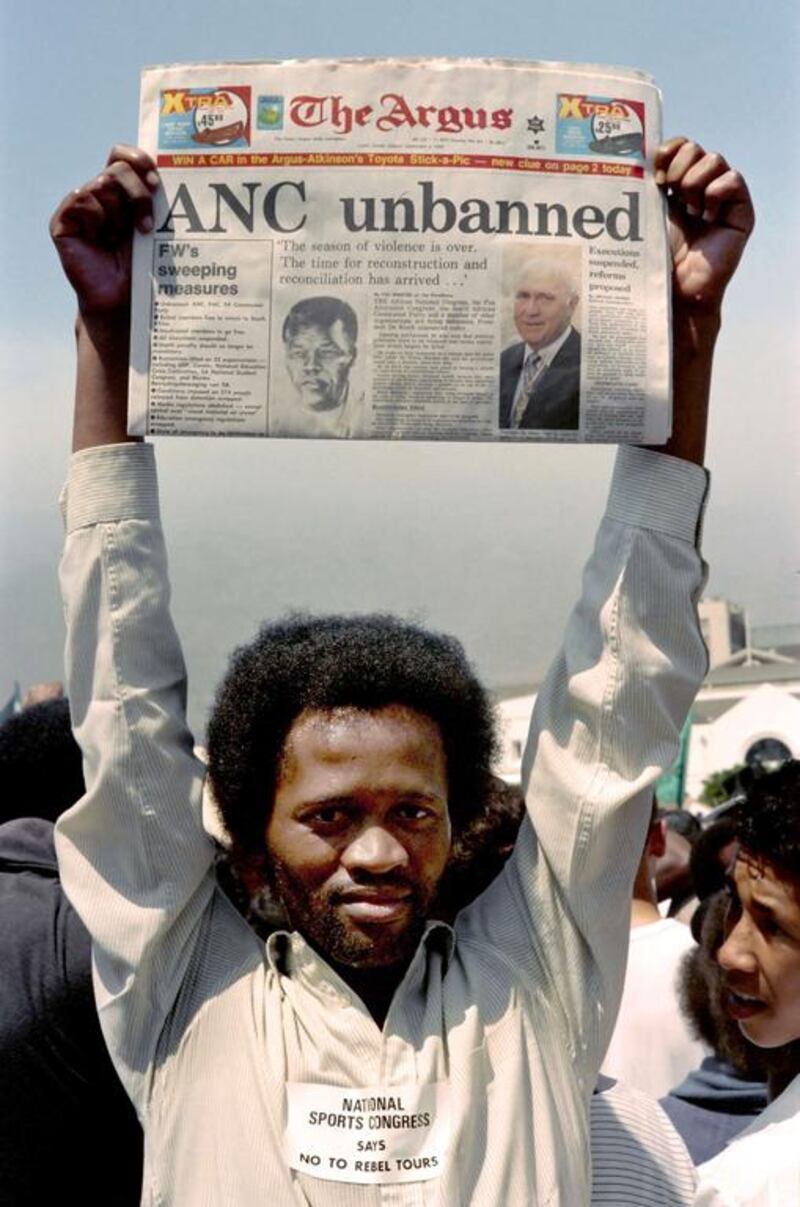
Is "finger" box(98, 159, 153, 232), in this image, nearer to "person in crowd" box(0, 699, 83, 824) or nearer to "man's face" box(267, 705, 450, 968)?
"man's face" box(267, 705, 450, 968)

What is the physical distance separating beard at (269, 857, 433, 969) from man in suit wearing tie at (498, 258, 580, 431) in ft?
2.18

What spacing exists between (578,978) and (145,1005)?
0.59 meters

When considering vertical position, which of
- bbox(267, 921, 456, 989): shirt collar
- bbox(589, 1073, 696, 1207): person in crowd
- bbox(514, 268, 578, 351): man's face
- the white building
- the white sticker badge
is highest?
bbox(514, 268, 578, 351): man's face

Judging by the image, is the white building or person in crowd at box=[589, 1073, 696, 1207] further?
the white building

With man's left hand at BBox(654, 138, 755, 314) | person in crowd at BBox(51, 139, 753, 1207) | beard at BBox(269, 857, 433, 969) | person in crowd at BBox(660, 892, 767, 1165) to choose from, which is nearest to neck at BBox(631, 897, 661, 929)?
person in crowd at BBox(660, 892, 767, 1165)

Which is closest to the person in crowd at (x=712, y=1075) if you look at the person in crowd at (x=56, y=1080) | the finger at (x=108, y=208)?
the person in crowd at (x=56, y=1080)

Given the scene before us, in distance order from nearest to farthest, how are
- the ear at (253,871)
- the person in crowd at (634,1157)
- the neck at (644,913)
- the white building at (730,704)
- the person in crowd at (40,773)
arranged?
the person in crowd at (634,1157), the ear at (253,871), the person in crowd at (40,773), the neck at (644,913), the white building at (730,704)

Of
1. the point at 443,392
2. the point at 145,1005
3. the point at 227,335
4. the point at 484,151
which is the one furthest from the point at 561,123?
the point at 145,1005

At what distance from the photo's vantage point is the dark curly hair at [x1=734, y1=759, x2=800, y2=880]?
2.35m

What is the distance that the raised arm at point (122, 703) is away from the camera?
2125 millimetres

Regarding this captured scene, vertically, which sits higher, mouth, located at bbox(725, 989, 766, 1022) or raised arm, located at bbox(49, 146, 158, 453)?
raised arm, located at bbox(49, 146, 158, 453)

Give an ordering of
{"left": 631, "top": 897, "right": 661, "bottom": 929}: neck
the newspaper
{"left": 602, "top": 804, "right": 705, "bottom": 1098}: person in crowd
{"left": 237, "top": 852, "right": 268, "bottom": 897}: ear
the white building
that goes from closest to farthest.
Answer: the newspaper
{"left": 237, "top": 852, "right": 268, "bottom": 897}: ear
{"left": 602, "top": 804, "right": 705, "bottom": 1098}: person in crowd
{"left": 631, "top": 897, "right": 661, "bottom": 929}: neck
the white building

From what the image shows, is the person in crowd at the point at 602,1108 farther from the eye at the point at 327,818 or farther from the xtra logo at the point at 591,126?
the xtra logo at the point at 591,126

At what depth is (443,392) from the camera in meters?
2.12
